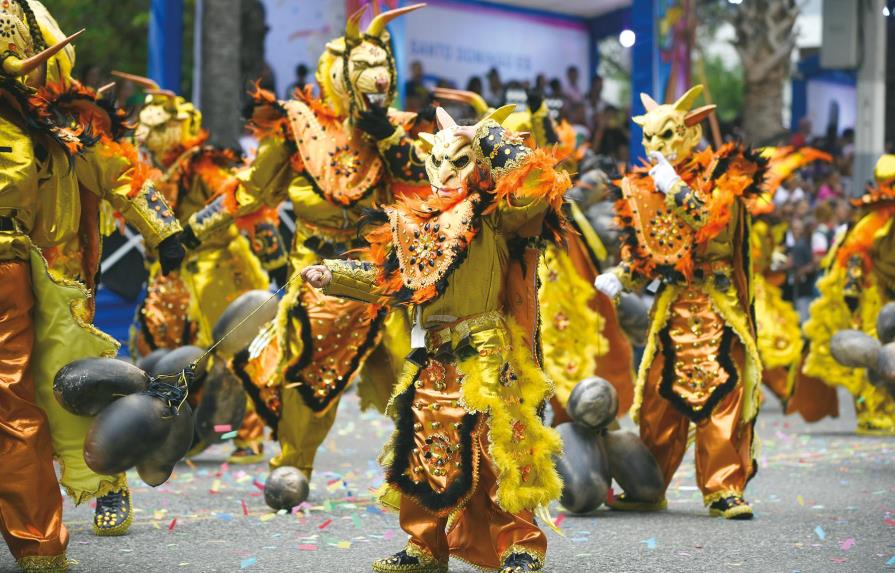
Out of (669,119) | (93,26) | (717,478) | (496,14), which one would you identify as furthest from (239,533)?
(93,26)

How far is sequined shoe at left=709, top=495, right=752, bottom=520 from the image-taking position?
6.73 metres

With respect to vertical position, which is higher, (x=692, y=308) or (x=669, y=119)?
(x=669, y=119)

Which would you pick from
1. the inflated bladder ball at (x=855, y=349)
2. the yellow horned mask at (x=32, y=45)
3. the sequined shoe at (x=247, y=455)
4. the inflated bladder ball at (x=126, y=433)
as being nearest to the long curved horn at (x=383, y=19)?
the yellow horned mask at (x=32, y=45)

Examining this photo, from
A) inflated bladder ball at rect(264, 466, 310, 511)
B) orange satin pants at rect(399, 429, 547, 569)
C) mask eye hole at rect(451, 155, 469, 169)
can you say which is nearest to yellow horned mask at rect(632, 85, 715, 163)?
mask eye hole at rect(451, 155, 469, 169)

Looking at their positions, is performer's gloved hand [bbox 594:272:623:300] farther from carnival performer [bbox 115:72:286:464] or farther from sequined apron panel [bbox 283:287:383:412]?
carnival performer [bbox 115:72:286:464]

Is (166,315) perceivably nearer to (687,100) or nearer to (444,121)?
(687,100)

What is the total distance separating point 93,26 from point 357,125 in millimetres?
15071

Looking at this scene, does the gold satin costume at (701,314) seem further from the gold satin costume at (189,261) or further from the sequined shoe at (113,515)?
the gold satin costume at (189,261)

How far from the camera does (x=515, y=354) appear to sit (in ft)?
17.2

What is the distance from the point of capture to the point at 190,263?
29.8 ft

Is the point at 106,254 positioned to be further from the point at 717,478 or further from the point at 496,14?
the point at 496,14

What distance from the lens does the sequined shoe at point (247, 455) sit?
348 inches

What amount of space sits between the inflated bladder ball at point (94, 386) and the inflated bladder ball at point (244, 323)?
72.6 inches

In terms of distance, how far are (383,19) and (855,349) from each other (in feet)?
11.6
